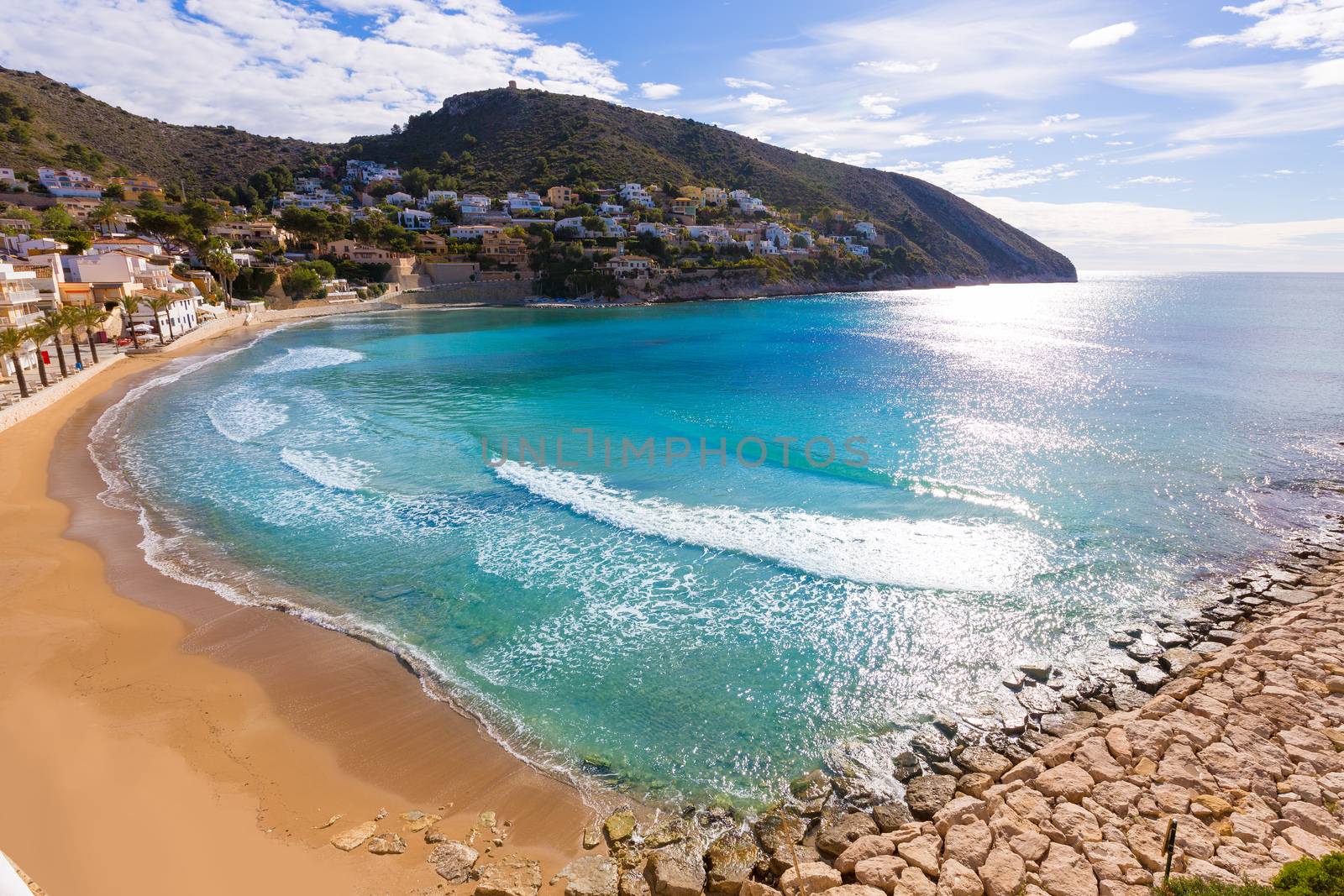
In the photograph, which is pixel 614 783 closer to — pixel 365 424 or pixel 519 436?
pixel 519 436

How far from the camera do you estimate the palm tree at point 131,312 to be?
5013 centimetres

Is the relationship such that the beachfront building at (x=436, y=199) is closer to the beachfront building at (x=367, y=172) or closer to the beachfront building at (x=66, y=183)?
the beachfront building at (x=367, y=172)

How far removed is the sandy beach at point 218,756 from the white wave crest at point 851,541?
8350 millimetres

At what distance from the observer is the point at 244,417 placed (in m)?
31.9

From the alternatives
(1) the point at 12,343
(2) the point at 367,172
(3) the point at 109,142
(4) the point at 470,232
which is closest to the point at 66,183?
(3) the point at 109,142

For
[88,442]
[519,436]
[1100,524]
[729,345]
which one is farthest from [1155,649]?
[729,345]

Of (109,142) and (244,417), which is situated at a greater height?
(109,142)

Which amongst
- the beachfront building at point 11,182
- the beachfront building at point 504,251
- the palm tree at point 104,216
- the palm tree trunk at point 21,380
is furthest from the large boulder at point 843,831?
the beachfront building at point 11,182

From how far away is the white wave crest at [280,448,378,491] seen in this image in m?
22.3

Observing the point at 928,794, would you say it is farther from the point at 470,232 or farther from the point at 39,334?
the point at 470,232

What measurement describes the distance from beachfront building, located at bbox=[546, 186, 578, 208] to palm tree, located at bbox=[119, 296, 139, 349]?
91.4m

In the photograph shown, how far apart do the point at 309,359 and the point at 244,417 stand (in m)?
19.7

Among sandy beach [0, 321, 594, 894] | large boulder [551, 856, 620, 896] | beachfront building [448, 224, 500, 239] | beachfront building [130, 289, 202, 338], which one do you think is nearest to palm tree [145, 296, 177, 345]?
beachfront building [130, 289, 202, 338]

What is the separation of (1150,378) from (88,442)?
188ft
